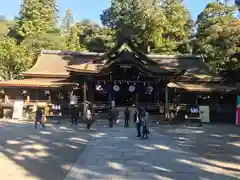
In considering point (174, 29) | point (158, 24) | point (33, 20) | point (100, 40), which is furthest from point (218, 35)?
point (33, 20)

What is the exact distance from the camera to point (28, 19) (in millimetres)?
48562

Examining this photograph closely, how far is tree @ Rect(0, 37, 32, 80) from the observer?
35.3m

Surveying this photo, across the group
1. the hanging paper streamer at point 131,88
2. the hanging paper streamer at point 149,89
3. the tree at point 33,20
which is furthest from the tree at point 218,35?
the tree at point 33,20

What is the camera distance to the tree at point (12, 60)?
35312mm

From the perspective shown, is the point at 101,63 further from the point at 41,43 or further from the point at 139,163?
the point at 139,163

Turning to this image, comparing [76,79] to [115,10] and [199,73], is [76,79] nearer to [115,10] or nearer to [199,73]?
[199,73]

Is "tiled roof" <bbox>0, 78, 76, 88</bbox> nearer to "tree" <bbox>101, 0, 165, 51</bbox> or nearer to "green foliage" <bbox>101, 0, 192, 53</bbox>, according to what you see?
"tree" <bbox>101, 0, 165, 51</bbox>

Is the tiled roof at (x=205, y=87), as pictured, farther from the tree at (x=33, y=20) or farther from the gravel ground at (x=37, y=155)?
the tree at (x=33, y=20)

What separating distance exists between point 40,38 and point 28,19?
8.03 m

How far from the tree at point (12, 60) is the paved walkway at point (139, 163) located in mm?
26256

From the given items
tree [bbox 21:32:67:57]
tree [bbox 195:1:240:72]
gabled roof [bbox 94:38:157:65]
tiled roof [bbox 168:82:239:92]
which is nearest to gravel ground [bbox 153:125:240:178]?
tiled roof [bbox 168:82:239:92]

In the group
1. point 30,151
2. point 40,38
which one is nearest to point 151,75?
point 30,151

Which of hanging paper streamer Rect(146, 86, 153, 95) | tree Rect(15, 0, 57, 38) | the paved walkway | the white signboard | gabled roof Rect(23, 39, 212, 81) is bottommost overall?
the paved walkway

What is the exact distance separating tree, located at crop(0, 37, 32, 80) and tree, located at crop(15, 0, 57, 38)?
31.7 ft
